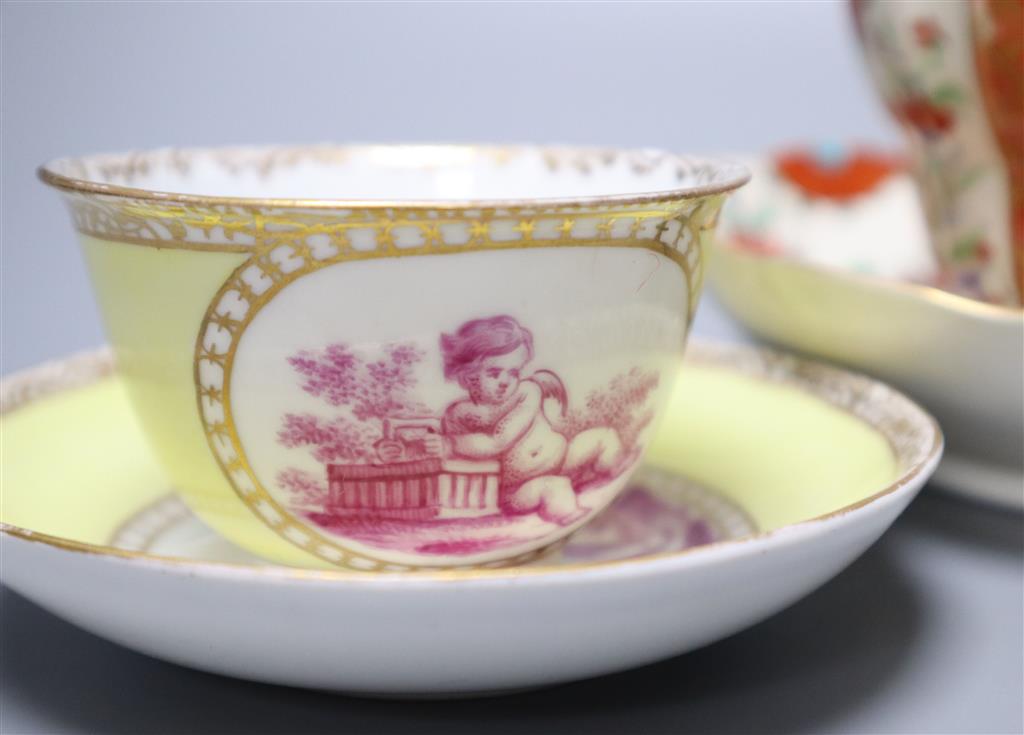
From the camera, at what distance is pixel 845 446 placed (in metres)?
0.64

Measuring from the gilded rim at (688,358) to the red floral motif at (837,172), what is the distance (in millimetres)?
402

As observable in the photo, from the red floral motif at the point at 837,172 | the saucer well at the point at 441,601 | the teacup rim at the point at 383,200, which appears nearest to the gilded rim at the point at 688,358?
the saucer well at the point at 441,601

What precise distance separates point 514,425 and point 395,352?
0.19 feet

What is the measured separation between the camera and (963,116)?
2.51ft

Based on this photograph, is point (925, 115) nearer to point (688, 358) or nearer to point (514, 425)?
point (688, 358)

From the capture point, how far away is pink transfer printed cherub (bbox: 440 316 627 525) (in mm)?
467

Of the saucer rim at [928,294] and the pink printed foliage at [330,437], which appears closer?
the pink printed foliage at [330,437]

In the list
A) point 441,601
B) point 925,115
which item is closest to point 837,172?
point 925,115

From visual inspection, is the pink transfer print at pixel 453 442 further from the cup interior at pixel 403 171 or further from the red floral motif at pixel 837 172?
Answer: the red floral motif at pixel 837 172

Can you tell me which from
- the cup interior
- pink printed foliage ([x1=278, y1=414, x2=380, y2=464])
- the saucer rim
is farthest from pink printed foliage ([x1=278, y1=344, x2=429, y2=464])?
the saucer rim

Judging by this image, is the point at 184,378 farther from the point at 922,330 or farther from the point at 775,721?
the point at 922,330

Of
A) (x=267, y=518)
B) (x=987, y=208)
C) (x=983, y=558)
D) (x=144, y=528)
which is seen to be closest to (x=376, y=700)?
(x=267, y=518)

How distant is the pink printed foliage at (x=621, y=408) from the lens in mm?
502

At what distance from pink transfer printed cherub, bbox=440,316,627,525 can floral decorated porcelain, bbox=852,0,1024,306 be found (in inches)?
14.3
